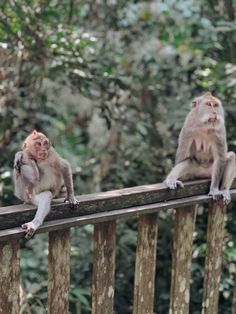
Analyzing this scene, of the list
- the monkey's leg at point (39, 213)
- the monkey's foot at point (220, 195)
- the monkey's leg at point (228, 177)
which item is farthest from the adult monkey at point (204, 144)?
the monkey's leg at point (39, 213)

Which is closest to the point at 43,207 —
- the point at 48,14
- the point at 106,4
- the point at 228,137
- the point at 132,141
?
the point at 48,14

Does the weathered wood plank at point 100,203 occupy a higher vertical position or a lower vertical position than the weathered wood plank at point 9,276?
higher

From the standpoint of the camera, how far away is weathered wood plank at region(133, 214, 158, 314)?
6.65ft

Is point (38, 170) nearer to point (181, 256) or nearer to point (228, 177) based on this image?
point (181, 256)

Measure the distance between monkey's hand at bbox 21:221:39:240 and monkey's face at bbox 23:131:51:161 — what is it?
16.8 inches

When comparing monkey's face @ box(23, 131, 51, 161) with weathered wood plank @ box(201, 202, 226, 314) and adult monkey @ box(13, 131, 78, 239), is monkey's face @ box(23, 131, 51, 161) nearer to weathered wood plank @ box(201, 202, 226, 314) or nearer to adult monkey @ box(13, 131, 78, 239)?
adult monkey @ box(13, 131, 78, 239)

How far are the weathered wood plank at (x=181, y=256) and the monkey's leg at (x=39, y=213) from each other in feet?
2.04

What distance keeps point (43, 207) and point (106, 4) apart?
3.15 m

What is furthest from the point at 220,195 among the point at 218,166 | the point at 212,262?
the point at 218,166

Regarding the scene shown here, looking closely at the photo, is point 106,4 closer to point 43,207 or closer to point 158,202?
point 158,202

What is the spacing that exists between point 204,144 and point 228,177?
33 centimetres

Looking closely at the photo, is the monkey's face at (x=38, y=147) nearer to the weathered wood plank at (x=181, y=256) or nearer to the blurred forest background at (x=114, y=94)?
the weathered wood plank at (x=181, y=256)

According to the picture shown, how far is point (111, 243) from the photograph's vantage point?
1894mm

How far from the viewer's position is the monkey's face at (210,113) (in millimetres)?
2807
